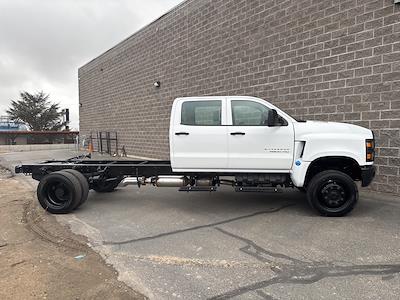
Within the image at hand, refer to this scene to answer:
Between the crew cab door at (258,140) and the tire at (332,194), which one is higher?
the crew cab door at (258,140)

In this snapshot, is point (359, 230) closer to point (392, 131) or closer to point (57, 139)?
point (392, 131)

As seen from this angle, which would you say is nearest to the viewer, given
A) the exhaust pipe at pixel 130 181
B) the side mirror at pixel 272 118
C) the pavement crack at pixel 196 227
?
the pavement crack at pixel 196 227

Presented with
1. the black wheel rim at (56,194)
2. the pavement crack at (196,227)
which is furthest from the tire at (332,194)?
the black wheel rim at (56,194)

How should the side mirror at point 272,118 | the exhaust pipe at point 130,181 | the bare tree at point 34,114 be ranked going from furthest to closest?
the bare tree at point 34,114 → the exhaust pipe at point 130,181 → the side mirror at point 272,118

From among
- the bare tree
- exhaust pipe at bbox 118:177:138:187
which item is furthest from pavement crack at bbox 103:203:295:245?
the bare tree

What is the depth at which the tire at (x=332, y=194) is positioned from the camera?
617cm

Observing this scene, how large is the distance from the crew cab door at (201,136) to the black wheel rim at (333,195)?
182 cm

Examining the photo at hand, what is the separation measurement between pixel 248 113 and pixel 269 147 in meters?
0.78

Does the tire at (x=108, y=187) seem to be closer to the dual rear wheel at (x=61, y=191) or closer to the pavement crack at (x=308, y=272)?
the dual rear wheel at (x=61, y=191)

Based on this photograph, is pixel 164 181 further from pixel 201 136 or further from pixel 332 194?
pixel 332 194

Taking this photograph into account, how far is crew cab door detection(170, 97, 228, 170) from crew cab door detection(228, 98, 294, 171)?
0.17 metres

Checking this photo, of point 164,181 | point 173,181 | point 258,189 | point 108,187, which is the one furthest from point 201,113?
point 108,187

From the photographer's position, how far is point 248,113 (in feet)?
21.9

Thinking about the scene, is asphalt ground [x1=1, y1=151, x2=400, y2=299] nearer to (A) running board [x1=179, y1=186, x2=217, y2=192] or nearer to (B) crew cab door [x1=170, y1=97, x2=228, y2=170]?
(A) running board [x1=179, y1=186, x2=217, y2=192]
